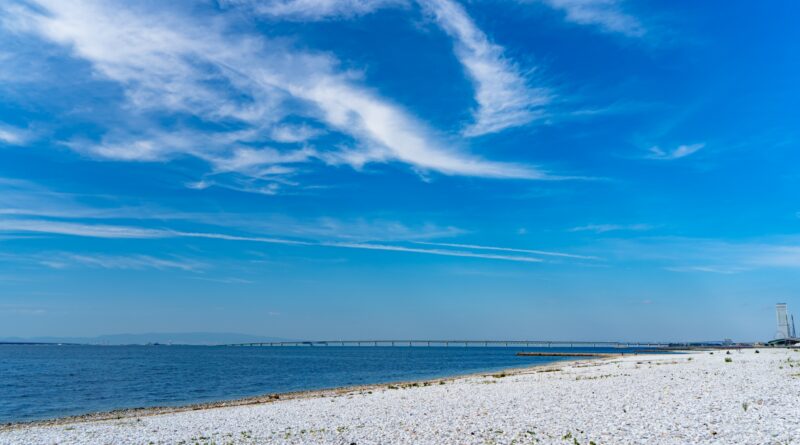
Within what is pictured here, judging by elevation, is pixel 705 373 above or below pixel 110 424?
above

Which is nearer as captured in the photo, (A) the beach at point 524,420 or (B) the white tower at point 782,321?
(A) the beach at point 524,420

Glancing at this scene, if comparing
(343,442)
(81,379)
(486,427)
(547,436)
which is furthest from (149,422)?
(81,379)

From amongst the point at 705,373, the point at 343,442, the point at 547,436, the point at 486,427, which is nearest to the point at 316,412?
the point at 343,442

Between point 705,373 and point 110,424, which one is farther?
point 705,373

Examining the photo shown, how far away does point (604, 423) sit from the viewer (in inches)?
670

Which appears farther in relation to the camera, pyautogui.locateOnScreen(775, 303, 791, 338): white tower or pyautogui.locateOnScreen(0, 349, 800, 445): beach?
pyautogui.locateOnScreen(775, 303, 791, 338): white tower

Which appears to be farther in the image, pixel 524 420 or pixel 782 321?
pixel 782 321

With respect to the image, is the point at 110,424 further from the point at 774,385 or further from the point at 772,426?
the point at 774,385

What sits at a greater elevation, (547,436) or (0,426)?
(547,436)

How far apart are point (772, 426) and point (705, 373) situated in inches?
817

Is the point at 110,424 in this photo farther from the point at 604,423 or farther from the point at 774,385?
the point at 774,385

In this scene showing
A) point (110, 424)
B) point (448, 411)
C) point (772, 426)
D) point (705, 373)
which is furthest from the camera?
point (705, 373)

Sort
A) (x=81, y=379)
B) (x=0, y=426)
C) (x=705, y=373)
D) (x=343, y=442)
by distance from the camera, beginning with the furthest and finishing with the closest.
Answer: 1. (x=81, y=379)
2. (x=705, y=373)
3. (x=0, y=426)
4. (x=343, y=442)

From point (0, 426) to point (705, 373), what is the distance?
1672 inches
